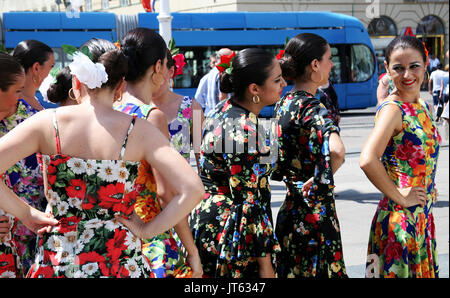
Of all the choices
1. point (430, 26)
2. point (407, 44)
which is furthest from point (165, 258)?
point (430, 26)

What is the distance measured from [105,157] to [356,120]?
57.0ft

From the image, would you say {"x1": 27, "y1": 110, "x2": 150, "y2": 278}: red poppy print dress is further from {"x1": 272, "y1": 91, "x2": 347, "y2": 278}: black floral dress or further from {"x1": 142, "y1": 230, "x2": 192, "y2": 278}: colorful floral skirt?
{"x1": 272, "y1": 91, "x2": 347, "y2": 278}: black floral dress

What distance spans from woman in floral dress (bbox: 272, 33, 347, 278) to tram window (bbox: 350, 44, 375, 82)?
17.0 m

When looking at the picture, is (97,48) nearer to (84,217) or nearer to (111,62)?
(111,62)

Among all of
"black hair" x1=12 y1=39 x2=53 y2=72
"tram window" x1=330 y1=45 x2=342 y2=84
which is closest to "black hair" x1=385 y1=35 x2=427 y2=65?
"black hair" x1=12 y1=39 x2=53 y2=72

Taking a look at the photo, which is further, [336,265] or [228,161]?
[336,265]

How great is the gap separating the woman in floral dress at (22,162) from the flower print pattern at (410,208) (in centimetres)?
187

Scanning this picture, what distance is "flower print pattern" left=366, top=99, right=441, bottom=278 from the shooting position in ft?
10.5

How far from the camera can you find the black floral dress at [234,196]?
9.81 feet

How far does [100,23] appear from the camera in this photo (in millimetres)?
16703

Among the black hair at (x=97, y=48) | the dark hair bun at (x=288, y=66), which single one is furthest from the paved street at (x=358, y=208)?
the black hair at (x=97, y=48)
